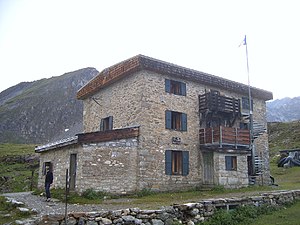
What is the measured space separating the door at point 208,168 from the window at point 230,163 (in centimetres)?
110

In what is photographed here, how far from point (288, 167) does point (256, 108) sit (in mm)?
13429

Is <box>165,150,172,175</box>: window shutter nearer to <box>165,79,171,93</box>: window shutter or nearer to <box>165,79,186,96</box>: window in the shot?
<box>165,79,171,93</box>: window shutter

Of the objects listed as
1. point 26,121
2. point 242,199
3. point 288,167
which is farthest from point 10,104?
point 242,199

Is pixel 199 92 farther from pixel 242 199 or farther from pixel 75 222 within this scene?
pixel 75 222

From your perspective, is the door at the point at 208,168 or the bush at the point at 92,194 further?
the door at the point at 208,168

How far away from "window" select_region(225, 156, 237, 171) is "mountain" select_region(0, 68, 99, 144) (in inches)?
2195

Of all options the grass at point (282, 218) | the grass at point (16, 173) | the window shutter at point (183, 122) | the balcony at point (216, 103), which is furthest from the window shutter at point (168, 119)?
the grass at point (16, 173)

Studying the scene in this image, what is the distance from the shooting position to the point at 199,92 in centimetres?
2347

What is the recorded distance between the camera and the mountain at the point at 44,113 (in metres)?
83.1

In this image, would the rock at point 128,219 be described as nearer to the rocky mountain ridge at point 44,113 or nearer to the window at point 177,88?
the window at point 177,88

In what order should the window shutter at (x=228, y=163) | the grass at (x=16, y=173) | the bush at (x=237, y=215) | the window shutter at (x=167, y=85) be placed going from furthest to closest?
the grass at (x=16, y=173) → the window shutter at (x=228, y=163) → the window shutter at (x=167, y=85) → the bush at (x=237, y=215)

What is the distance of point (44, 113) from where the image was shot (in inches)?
3625

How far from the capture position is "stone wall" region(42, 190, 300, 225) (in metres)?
10.9

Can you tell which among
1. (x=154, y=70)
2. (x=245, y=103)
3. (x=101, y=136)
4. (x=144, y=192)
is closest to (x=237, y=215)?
(x=144, y=192)
